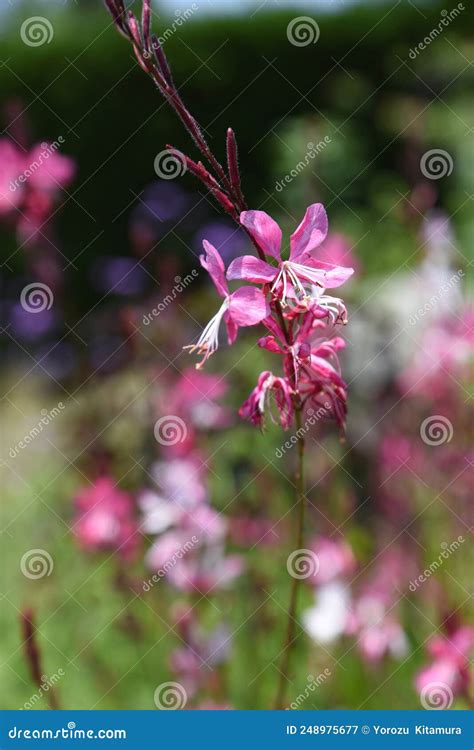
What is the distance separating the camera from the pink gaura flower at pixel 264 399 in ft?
3.29

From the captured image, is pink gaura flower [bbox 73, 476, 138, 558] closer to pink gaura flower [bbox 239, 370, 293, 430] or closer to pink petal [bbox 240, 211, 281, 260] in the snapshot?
pink gaura flower [bbox 239, 370, 293, 430]

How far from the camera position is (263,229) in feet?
3.08

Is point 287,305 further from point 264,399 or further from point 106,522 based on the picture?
point 106,522

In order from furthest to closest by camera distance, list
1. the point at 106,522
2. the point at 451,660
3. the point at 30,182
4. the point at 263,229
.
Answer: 1. the point at 106,522
2. the point at 30,182
3. the point at 451,660
4. the point at 263,229

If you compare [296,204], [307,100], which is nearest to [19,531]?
[296,204]

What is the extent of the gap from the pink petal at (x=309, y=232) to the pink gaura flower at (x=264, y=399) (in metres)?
0.14

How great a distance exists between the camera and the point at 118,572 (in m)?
2.16

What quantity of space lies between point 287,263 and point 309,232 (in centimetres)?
5

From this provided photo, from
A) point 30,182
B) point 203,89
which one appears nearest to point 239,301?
point 30,182

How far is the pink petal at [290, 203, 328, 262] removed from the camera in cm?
98

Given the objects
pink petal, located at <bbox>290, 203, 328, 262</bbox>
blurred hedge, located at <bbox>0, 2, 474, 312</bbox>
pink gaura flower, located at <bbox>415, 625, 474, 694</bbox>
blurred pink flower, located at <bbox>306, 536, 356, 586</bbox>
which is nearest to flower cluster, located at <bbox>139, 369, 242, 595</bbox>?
blurred pink flower, located at <bbox>306, 536, 356, 586</bbox>

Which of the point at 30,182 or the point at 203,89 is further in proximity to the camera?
the point at 203,89

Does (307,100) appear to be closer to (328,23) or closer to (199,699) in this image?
(328,23)

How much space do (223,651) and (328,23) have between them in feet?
19.7
